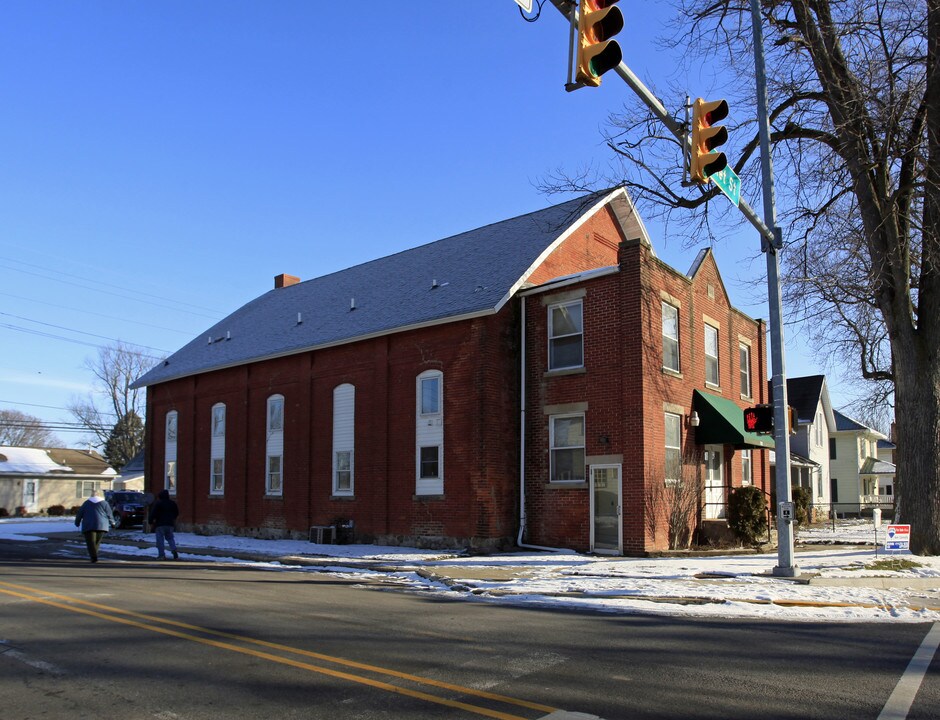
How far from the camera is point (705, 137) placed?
1000cm

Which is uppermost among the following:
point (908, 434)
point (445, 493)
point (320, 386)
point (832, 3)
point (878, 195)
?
point (832, 3)

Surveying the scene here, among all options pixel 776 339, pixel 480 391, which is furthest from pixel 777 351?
pixel 480 391

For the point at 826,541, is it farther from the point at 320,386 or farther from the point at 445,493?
the point at 320,386

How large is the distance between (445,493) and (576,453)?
11.9ft

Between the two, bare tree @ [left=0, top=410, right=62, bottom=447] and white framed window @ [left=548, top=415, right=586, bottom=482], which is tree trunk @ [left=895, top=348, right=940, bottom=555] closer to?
white framed window @ [left=548, top=415, right=586, bottom=482]

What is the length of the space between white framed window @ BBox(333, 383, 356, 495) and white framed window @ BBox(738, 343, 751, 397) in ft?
41.4

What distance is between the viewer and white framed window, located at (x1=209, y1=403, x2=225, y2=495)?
28812mm

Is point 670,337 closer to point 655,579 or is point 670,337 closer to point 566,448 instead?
point 566,448

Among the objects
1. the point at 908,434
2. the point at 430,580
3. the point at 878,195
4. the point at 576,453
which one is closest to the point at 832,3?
the point at 878,195

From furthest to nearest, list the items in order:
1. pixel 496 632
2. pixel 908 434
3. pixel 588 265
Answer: pixel 588 265 → pixel 908 434 → pixel 496 632

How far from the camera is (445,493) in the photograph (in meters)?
20.4

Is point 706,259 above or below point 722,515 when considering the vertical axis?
above

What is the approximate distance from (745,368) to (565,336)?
9.02 meters

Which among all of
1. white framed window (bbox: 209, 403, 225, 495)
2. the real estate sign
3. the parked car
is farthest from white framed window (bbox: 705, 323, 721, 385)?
the parked car
